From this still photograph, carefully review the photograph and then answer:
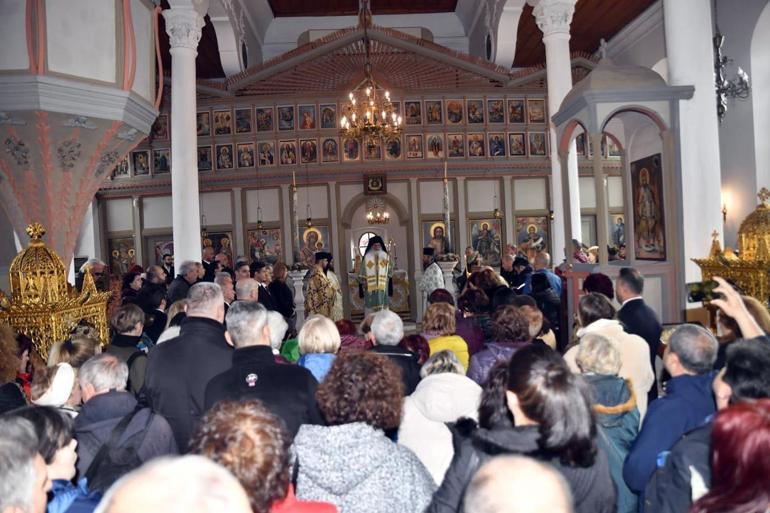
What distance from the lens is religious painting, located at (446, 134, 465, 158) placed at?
19.0 metres

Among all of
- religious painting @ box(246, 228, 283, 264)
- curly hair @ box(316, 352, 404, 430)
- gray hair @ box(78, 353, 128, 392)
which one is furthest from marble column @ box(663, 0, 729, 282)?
religious painting @ box(246, 228, 283, 264)

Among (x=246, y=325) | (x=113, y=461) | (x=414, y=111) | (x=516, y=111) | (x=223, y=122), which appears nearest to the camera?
(x=113, y=461)

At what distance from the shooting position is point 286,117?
61.2 feet

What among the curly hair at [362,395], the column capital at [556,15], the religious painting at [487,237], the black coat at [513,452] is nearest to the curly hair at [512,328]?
the curly hair at [362,395]

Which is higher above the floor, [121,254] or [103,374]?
Answer: [121,254]

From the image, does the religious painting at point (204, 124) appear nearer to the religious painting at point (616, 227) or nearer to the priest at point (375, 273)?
the priest at point (375, 273)

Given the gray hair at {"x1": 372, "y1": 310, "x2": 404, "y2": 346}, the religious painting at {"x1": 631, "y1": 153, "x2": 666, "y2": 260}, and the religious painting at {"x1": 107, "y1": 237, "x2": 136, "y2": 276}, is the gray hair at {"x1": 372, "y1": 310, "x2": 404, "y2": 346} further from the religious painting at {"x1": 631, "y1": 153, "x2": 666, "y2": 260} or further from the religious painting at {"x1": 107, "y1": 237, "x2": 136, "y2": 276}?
the religious painting at {"x1": 107, "y1": 237, "x2": 136, "y2": 276}

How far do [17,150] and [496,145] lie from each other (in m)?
14.9

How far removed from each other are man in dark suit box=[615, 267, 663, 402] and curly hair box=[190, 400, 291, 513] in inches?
146

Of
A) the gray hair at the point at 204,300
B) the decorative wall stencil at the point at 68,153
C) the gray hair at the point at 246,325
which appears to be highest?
the decorative wall stencil at the point at 68,153

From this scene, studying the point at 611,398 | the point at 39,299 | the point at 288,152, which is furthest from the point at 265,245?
the point at 611,398

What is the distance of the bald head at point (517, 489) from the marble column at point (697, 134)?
7.24m

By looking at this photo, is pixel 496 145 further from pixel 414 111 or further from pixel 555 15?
pixel 555 15

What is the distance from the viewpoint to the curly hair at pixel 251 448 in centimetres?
201
